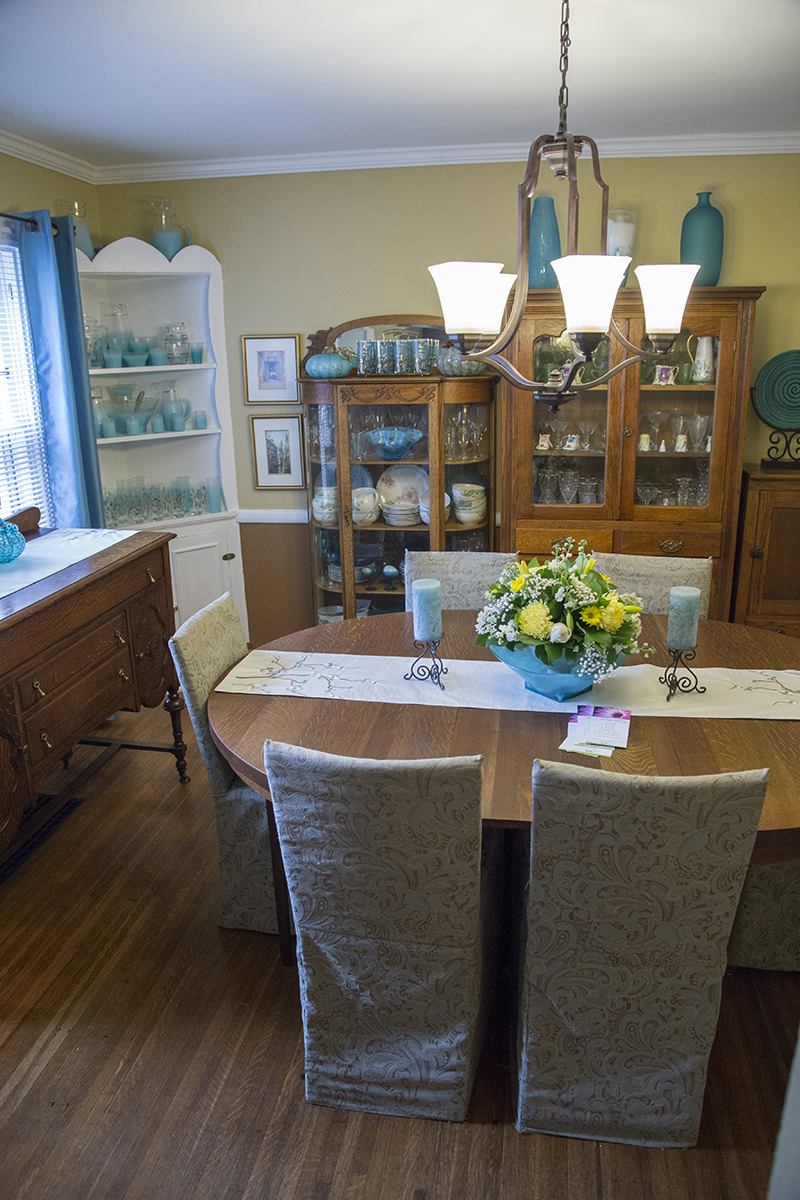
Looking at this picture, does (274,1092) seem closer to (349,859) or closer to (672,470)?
(349,859)

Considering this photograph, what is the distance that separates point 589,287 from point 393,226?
2483 millimetres

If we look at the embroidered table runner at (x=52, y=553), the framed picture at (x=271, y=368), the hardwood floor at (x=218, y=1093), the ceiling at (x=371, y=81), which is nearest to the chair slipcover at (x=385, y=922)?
the hardwood floor at (x=218, y=1093)

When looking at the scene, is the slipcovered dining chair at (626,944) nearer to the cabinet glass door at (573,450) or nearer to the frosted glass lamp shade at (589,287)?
the frosted glass lamp shade at (589,287)

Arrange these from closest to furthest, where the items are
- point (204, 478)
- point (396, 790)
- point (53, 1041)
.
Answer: point (396, 790) → point (53, 1041) → point (204, 478)

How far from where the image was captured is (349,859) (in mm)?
1558

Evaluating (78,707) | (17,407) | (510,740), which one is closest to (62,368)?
(17,407)

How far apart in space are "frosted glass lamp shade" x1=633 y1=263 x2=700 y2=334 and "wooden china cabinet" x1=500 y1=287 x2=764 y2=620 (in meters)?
1.56

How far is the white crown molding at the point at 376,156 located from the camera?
3.56 metres

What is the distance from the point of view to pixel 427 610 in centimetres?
222

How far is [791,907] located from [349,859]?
46.5 inches

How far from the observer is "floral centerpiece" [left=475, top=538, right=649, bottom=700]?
200 cm

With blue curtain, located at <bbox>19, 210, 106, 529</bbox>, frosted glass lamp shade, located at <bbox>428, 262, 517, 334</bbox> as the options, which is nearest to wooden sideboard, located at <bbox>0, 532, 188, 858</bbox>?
blue curtain, located at <bbox>19, 210, 106, 529</bbox>

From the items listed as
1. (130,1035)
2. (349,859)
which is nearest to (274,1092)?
(130,1035)

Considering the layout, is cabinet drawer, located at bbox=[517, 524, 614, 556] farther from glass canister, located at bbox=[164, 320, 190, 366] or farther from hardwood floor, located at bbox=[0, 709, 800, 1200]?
hardwood floor, located at bbox=[0, 709, 800, 1200]
